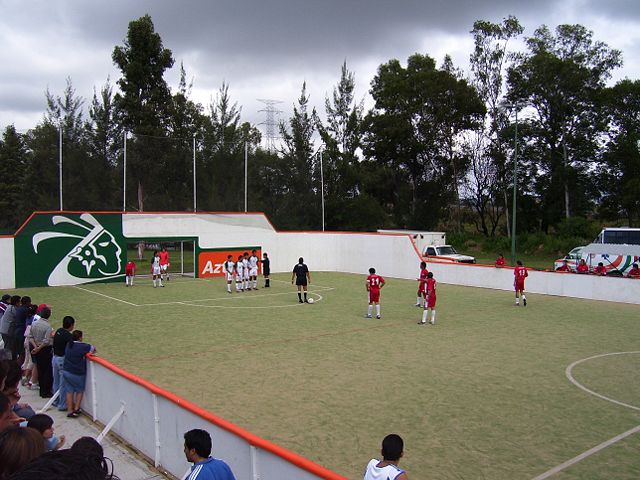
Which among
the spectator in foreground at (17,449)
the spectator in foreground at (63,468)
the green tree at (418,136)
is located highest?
the green tree at (418,136)

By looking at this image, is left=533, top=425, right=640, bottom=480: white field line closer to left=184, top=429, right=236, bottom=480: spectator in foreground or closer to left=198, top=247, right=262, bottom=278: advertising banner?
left=184, top=429, right=236, bottom=480: spectator in foreground

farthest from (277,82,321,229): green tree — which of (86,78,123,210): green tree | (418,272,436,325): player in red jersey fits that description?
(418,272,436,325): player in red jersey

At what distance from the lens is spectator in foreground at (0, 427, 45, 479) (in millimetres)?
2996

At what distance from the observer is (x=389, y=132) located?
5291 cm

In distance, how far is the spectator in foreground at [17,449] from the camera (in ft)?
9.83

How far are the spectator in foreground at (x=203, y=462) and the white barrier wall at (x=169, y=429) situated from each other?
657 mm

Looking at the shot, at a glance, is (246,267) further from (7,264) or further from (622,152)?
(622,152)

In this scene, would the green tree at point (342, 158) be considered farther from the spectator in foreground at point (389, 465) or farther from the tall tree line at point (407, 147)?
the spectator in foreground at point (389, 465)

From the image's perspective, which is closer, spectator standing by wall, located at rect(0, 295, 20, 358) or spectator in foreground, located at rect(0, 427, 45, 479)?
spectator in foreground, located at rect(0, 427, 45, 479)

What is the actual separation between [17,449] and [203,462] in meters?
1.87

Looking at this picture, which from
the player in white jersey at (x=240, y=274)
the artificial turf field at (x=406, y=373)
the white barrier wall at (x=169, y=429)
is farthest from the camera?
the player in white jersey at (x=240, y=274)

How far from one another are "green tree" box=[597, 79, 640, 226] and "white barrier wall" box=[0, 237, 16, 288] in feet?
153

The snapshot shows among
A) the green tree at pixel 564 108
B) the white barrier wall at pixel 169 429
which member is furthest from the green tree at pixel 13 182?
the green tree at pixel 564 108

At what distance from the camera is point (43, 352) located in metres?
10.0
